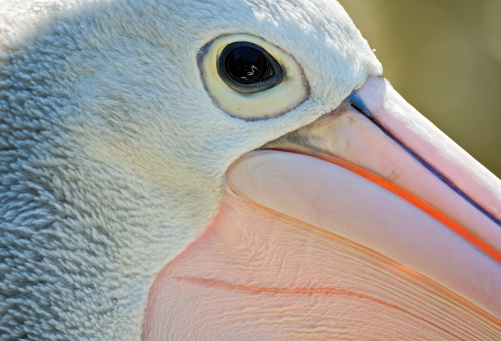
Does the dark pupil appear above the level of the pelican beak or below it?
above

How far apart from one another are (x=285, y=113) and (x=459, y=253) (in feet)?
1.78

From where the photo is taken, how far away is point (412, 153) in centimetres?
163

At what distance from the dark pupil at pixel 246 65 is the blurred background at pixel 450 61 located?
443 centimetres

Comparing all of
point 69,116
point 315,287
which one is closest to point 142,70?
point 69,116

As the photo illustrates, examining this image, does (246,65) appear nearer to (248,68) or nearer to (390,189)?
(248,68)

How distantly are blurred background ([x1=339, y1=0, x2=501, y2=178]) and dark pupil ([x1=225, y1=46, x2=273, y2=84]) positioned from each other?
4.43 meters

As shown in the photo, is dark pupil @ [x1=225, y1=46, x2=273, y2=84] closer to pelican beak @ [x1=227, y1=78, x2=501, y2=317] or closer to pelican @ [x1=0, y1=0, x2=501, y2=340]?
pelican @ [x1=0, y1=0, x2=501, y2=340]

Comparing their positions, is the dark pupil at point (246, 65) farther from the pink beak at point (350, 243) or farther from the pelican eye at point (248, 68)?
the pink beak at point (350, 243)

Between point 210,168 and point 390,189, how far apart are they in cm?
45

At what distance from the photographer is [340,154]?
65.4 inches

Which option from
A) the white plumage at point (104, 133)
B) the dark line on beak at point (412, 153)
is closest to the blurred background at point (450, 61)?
the dark line on beak at point (412, 153)

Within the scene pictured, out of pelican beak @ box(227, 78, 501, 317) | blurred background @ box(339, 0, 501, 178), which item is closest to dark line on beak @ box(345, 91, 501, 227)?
pelican beak @ box(227, 78, 501, 317)

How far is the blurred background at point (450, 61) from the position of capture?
19.3ft

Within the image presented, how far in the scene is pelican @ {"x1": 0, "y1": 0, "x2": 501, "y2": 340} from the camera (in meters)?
1.60
